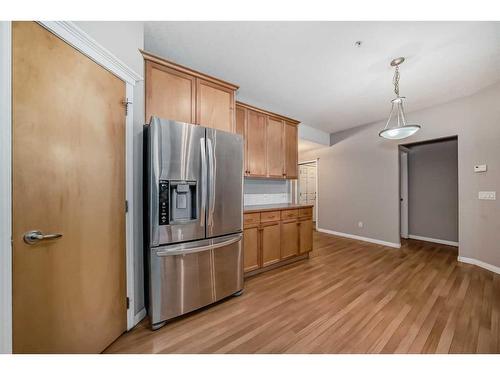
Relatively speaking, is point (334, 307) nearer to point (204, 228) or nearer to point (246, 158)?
point (204, 228)

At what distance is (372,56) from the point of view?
2113 millimetres

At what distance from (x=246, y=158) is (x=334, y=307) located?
2.14m

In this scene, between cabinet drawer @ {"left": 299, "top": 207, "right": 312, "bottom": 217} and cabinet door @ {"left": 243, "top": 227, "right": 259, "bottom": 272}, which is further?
cabinet drawer @ {"left": 299, "top": 207, "right": 312, "bottom": 217}

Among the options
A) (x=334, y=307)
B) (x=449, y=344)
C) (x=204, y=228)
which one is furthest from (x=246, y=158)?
(x=449, y=344)

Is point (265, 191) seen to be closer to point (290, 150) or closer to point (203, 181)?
point (290, 150)

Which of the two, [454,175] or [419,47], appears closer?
[419,47]

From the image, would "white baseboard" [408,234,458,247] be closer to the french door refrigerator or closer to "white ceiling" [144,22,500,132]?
"white ceiling" [144,22,500,132]

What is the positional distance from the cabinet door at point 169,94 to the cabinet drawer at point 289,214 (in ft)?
5.94

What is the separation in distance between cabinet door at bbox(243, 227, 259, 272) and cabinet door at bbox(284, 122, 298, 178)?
4.48 ft

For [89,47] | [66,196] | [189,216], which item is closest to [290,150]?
[189,216]

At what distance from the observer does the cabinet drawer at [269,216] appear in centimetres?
267

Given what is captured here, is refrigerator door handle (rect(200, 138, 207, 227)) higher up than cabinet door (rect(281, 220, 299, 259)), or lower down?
higher up

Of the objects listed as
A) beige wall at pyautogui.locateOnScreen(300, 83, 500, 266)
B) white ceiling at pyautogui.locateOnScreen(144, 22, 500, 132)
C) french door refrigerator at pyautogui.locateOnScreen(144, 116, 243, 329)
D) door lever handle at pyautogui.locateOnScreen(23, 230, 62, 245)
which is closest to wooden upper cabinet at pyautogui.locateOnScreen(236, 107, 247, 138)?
white ceiling at pyautogui.locateOnScreen(144, 22, 500, 132)

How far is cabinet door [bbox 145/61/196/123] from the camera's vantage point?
183cm
